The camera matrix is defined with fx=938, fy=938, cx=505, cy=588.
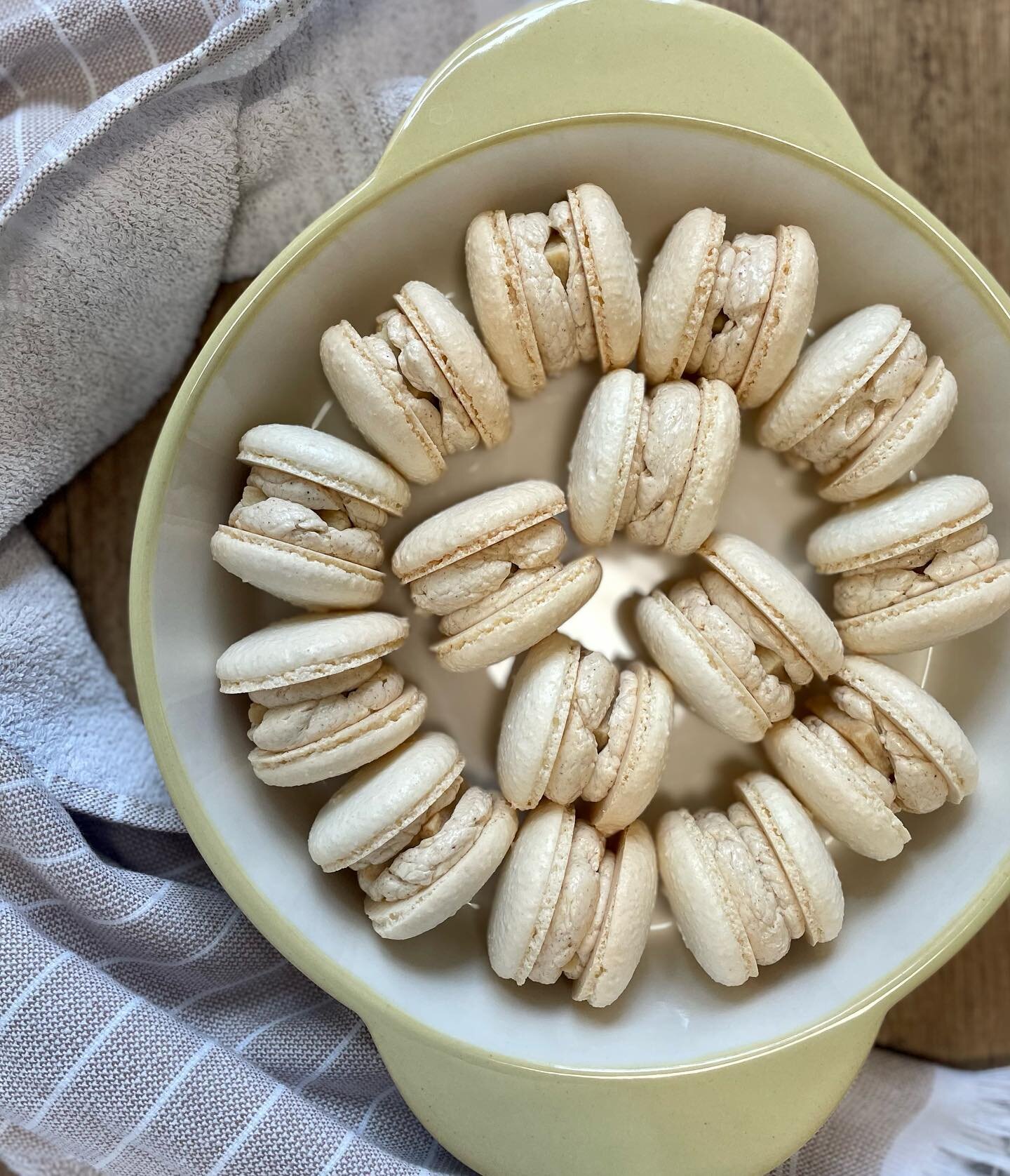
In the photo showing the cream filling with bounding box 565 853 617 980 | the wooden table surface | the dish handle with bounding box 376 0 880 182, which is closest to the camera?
the dish handle with bounding box 376 0 880 182

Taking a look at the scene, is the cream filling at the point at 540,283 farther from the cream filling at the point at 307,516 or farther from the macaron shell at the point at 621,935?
the macaron shell at the point at 621,935

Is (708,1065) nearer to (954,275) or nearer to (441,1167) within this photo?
(441,1167)

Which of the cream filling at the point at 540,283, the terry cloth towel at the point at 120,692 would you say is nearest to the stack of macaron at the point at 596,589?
the cream filling at the point at 540,283

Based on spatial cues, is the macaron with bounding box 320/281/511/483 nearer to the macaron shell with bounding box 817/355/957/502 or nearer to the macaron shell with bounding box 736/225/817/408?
the macaron shell with bounding box 736/225/817/408

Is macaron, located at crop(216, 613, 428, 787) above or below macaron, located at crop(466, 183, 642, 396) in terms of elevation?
below

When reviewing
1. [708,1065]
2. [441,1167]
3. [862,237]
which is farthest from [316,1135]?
[862,237]

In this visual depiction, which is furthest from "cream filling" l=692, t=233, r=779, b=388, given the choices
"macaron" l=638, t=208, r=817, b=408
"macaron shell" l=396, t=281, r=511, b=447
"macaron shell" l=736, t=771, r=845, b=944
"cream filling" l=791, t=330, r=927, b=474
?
"macaron shell" l=736, t=771, r=845, b=944
